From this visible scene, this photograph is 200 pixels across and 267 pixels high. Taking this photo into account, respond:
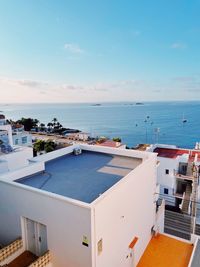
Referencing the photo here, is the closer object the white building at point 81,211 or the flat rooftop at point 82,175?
the white building at point 81,211

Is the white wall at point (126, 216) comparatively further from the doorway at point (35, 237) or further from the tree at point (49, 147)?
the tree at point (49, 147)

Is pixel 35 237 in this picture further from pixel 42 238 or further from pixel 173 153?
pixel 173 153

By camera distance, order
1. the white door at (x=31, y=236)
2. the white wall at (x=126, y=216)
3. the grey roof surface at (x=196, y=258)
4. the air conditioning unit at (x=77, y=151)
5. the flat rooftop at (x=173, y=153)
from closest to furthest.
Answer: the white wall at (x=126, y=216) < the white door at (x=31, y=236) < the grey roof surface at (x=196, y=258) < the air conditioning unit at (x=77, y=151) < the flat rooftop at (x=173, y=153)

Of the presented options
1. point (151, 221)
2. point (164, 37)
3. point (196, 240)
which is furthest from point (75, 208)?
point (164, 37)

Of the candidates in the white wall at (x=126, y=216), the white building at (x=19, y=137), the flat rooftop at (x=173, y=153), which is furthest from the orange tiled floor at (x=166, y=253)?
the white building at (x=19, y=137)

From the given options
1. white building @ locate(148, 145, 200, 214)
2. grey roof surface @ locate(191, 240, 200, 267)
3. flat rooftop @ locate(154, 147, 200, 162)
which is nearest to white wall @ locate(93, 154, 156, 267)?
grey roof surface @ locate(191, 240, 200, 267)

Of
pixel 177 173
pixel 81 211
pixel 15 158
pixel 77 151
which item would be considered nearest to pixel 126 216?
pixel 81 211

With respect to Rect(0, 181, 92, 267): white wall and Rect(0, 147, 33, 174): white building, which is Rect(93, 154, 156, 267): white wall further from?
Rect(0, 147, 33, 174): white building
